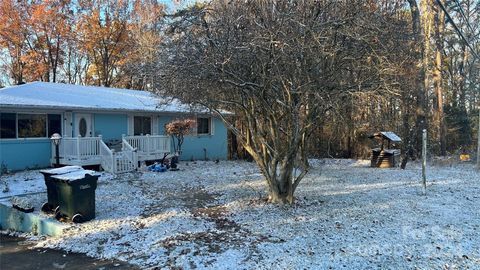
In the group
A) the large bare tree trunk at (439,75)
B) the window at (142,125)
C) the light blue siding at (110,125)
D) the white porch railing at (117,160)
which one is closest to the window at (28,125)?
the light blue siding at (110,125)

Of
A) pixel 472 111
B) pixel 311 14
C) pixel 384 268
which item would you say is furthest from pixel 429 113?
pixel 384 268

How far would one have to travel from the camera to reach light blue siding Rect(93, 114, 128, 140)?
16375 millimetres

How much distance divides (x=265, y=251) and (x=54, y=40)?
28869 millimetres

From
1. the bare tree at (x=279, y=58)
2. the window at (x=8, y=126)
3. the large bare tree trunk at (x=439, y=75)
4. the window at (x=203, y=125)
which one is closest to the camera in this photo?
the bare tree at (x=279, y=58)

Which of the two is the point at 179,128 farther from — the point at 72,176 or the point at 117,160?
the point at 72,176

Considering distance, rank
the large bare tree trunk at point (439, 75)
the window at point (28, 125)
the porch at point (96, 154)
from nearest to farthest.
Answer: the window at point (28, 125) → the porch at point (96, 154) → the large bare tree trunk at point (439, 75)

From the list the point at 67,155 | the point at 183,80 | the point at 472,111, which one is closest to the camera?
the point at 183,80

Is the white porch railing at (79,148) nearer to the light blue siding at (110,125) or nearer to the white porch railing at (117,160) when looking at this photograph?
the white porch railing at (117,160)

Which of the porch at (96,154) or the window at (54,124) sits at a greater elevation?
the window at (54,124)

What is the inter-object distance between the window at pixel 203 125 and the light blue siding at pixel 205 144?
10.7 inches

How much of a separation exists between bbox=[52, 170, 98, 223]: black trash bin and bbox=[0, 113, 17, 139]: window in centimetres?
791

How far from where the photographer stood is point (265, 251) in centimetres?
560

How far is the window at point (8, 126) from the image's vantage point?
45.1 ft

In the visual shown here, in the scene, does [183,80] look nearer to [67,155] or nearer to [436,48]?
[67,155]
